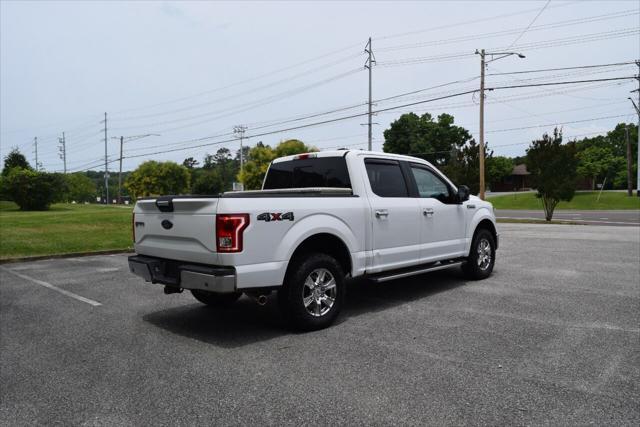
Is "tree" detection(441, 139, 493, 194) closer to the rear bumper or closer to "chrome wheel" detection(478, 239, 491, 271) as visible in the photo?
"chrome wheel" detection(478, 239, 491, 271)

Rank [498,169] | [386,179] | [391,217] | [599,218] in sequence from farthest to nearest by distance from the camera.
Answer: [498,169], [599,218], [386,179], [391,217]

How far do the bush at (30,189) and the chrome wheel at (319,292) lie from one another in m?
38.4

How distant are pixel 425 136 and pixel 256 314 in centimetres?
7782

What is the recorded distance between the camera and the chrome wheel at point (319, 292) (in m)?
A: 5.12

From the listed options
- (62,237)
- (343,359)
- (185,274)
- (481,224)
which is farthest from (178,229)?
(62,237)

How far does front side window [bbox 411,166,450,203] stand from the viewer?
269 inches

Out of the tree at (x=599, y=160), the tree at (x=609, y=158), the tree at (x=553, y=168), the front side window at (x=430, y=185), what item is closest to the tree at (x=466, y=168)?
the tree at (x=553, y=168)

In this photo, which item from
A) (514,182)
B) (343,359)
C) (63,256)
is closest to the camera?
(343,359)

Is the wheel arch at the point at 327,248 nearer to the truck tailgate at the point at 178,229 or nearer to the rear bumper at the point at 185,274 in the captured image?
the rear bumper at the point at 185,274

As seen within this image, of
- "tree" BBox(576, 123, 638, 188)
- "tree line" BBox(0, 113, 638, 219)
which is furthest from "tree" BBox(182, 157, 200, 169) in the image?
"tree" BBox(576, 123, 638, 188)

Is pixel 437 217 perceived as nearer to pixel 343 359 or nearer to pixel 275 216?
pixel 275 216

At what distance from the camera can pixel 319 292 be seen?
17.1 ft

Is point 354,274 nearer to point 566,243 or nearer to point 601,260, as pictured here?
point 601,260

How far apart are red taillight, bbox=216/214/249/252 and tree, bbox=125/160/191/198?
78.8 metres
